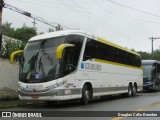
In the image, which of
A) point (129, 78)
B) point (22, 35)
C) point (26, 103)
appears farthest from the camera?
point (22, 35)

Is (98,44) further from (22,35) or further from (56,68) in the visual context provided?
(22,35)

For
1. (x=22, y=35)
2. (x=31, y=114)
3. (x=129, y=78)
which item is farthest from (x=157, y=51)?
(x=31, y=114)

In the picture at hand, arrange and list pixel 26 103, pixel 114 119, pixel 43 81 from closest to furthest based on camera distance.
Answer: pixel 114 119 < pixel 43 81 < pixel 26 103

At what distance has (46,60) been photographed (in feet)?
53.9

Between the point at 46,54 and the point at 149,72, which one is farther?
the point at 149,72

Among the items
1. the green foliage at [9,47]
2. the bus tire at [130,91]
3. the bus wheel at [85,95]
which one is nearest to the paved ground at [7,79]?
the green foliage at [9,47]

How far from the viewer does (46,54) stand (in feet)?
54.4

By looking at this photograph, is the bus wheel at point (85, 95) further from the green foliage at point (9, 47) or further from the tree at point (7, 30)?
the tree at point (7, 30)

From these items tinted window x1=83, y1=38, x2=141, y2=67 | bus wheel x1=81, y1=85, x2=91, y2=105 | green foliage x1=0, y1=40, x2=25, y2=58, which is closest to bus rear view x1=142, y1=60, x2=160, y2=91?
tinted window x1=83, y1=38, x2=141, y2=67

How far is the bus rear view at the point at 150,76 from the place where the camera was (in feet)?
117

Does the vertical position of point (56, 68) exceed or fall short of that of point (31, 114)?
it exceeds it

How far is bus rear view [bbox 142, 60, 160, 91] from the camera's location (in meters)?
35.8

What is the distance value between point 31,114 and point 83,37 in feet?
19.9

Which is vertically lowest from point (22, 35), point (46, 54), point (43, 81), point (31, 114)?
point (31, 114)
